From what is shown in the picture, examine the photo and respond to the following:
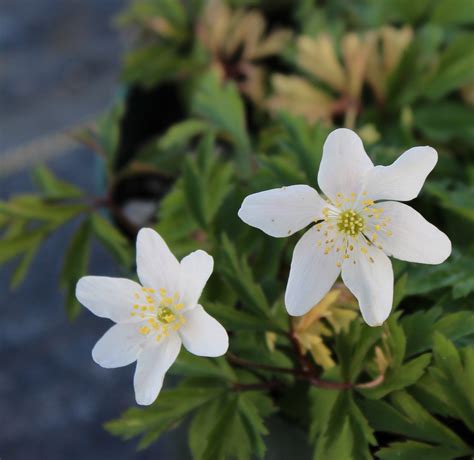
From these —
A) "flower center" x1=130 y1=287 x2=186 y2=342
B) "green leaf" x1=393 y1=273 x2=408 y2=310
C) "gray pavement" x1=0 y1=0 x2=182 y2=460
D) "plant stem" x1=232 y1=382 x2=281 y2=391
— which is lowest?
"gray pavement" x1=0 y1=0 x2=182 y2=460

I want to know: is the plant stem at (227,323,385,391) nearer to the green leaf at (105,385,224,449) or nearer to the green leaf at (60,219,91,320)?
the green leaf at (105,385,224,449)

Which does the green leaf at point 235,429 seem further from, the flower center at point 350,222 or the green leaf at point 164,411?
the flower center at point 350,222

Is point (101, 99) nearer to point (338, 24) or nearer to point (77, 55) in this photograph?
point (77, 55)

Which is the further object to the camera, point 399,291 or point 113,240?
point 113,240

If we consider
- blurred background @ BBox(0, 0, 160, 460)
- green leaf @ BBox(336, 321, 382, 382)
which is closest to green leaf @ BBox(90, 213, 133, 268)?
green leaf @ BBox(336, 321, 382, 382)

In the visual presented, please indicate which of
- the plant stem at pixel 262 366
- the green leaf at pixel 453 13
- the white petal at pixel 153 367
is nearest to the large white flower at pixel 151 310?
the white petal at pixel 153 367

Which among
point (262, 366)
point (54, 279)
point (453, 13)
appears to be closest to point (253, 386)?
point (262, 366)

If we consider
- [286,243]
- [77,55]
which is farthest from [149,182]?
[77,55]

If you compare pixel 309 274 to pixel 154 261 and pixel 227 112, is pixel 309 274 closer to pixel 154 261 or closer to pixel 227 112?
pixel 154 261
